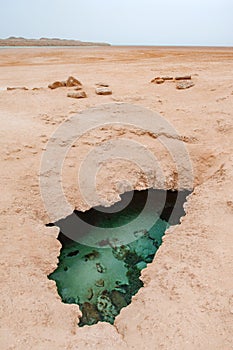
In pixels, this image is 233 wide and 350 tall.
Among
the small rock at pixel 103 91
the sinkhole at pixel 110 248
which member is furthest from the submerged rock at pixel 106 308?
the small rock at pixel 103 91

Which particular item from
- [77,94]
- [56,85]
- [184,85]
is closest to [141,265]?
[77,94]

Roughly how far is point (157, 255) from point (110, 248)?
3.48ft

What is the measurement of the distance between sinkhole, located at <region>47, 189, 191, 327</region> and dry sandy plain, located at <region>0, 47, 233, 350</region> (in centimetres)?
37

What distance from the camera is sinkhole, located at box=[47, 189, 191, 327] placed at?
3.87 meters

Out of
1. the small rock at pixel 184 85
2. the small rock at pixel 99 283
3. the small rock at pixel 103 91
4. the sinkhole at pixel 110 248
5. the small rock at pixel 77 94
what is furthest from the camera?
the small rock at pixel 184 85

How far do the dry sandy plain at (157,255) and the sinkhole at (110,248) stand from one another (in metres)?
0.37

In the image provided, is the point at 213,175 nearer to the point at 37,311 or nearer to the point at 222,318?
the point at 222,318

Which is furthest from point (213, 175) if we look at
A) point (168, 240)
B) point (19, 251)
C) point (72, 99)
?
point (72, 99)

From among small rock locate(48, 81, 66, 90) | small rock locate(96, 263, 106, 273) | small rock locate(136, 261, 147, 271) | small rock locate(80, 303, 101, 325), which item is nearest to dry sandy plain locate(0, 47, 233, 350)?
small rock locate(80, 303, 101, 325)

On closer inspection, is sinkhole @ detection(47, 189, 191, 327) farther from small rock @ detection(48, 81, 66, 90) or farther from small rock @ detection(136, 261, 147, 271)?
small rock @ detection(48, 81, 66, 90)

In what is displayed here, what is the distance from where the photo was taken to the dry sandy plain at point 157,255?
2.91 metres

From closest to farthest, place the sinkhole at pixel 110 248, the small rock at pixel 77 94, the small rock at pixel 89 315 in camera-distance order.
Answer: the small rock at pixel 89 315 < the sinkhole at pixel 110 248 < the small rock at pixel 77 94

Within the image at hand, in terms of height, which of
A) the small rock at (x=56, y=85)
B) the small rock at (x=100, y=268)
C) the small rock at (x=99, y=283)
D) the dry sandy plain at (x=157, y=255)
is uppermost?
the small rock at (x=56, y=85)

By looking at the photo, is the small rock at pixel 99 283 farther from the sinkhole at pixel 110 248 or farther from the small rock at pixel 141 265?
the small rock at pixel 141 265
